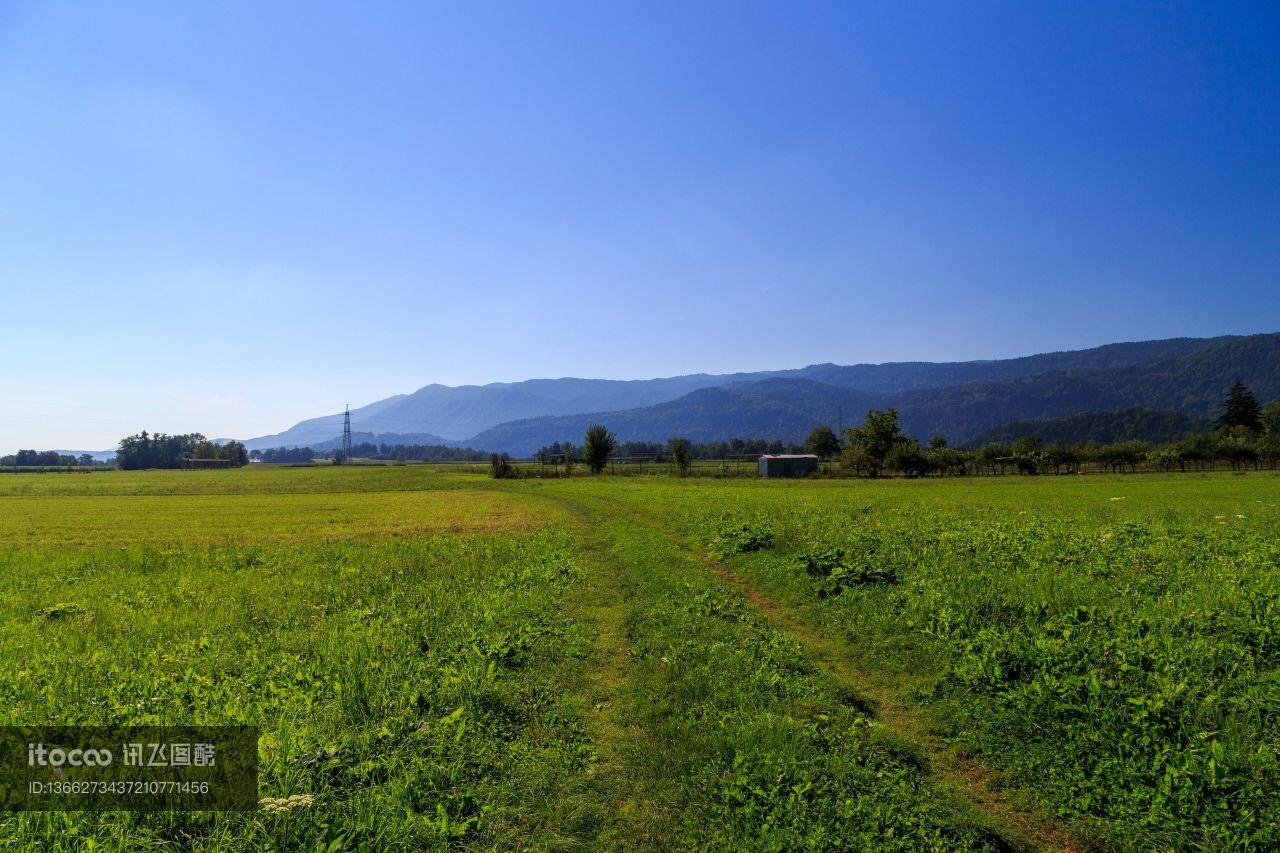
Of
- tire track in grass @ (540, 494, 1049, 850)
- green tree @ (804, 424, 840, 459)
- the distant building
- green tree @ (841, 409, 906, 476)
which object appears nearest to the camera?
tire track in grass @ (540, 494, 1049, 850)

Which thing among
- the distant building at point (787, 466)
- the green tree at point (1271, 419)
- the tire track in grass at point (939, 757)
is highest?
the green tree at point (1271, 419)

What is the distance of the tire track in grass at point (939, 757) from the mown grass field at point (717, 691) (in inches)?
1.8

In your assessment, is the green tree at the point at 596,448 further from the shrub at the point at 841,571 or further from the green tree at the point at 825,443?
the shrub at the point at 841,571

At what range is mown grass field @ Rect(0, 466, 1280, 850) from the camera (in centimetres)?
580

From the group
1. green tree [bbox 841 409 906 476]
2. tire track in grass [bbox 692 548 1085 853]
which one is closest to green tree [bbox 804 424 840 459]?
green tree [bbox 841 409 906 476]

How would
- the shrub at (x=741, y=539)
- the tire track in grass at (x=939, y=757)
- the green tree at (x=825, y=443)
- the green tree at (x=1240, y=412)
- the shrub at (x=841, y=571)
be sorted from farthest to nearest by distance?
the green tree at (x=825, y=443) → the green tree at (x=1240, y=412) → the shrub at (x=741, y=539) → the shrub at (x=841, y=571) → the tire track in grass at (x=939, y=757)

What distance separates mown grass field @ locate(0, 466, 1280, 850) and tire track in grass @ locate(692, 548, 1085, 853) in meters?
0.05

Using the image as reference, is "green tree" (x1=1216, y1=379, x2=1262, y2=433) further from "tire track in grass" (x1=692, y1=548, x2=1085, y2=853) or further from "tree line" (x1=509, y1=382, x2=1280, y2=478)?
"tire track in grass" (x1=692, y1=548, x2=1085, y2=853)

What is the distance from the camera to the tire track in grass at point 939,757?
591 centimetres

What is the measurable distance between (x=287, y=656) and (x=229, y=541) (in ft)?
77.6

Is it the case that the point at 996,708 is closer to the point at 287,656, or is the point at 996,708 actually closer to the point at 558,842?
the point at 558,842

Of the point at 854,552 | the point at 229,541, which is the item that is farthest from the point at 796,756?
the point at 229,541

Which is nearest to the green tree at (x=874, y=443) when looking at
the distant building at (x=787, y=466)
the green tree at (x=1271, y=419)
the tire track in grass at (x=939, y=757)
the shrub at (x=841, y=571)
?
the distant building at (x=787, y=466)

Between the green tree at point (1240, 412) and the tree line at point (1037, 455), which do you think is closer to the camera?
the tree line at point (1037, 455)
